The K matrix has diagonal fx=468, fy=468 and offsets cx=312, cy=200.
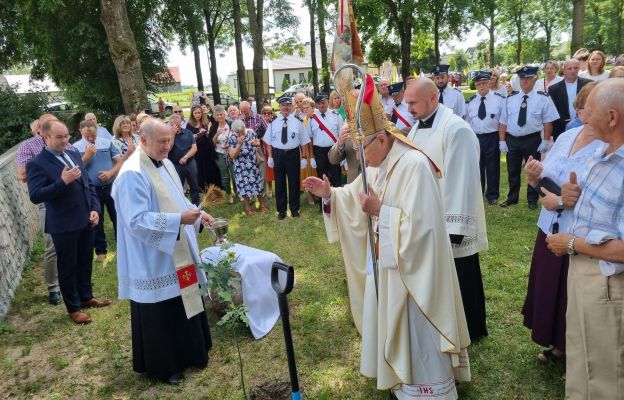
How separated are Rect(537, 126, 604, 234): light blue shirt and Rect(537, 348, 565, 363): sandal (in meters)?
1.19

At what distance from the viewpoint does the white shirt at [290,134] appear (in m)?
8.56

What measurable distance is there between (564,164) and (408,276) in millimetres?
1249

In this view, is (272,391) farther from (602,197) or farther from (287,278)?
(602,197)

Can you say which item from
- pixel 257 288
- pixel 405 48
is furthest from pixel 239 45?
pixel 257 288

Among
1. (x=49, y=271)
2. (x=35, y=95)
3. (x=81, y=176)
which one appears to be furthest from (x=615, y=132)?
(x=35, y=95)

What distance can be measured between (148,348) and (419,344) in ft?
7.59

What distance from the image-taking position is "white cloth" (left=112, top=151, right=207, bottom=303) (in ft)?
11.8

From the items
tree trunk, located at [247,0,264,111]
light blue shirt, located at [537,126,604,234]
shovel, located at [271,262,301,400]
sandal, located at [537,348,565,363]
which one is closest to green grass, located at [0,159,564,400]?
sandal, located at [537,348,565,363]

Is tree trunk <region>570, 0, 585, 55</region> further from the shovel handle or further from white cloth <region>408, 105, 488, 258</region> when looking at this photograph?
the shovel handle

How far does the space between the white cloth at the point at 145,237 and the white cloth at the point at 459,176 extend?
6.96 ft

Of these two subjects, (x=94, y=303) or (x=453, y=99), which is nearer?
(x=94, y=303)

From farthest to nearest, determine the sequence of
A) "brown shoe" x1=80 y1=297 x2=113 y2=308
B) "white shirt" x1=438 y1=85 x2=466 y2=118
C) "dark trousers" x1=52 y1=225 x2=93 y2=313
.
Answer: "white shirt" x1=438 y1=85 x2=466 y2=118 < "brown shoe" x1=80 y1=297 x2=113 y2=308 < "dark trousers" x1=52 y1=225 x2=93 y2=313

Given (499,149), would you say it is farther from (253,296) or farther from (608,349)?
(608,349)

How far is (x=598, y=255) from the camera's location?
98.1 inches
